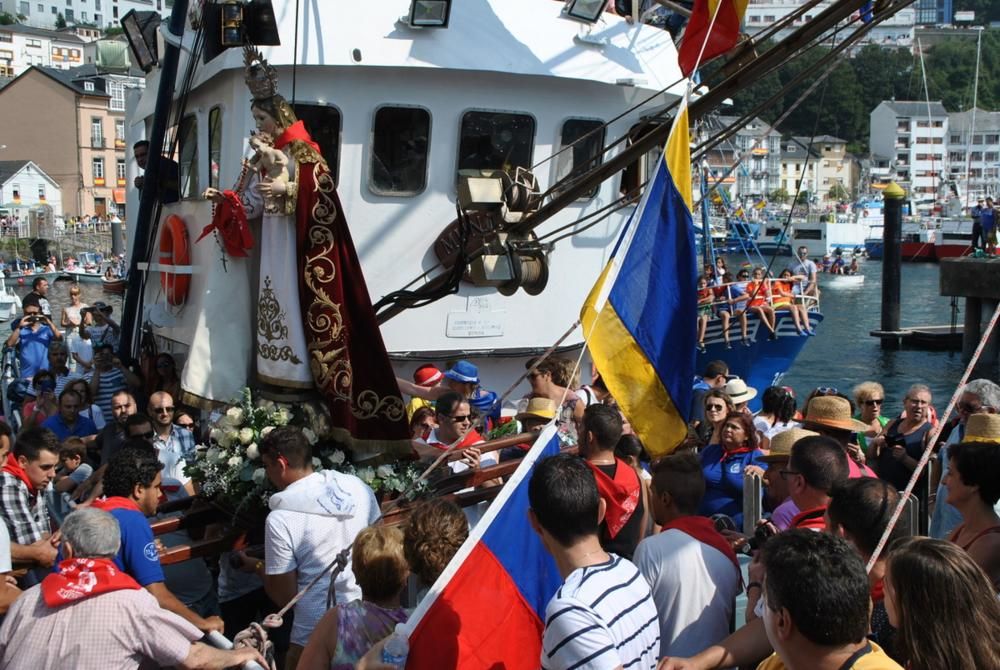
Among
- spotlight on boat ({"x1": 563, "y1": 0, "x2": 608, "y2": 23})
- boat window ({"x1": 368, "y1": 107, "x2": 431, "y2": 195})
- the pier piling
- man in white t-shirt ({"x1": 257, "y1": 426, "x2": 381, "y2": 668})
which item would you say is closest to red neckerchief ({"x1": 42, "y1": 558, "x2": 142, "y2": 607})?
man in white t-shirt ({"x1": 257, "y1": 426, "x2": 381, "y2": 668})

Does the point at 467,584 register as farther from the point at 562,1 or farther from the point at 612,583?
the point at 562,1

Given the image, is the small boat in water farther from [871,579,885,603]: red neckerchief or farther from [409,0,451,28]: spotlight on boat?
[871,579,885,603]: red neckerchief

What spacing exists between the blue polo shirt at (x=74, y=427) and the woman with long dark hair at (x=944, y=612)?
7.17 m

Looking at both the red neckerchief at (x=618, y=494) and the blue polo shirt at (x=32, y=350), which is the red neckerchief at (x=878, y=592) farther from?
the blue polo shirt at (x=32, y=350)

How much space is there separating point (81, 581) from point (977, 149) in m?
148

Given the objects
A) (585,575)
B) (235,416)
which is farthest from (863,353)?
(585,575)

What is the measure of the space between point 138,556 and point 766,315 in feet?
56.9

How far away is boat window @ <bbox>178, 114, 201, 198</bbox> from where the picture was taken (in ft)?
30.2

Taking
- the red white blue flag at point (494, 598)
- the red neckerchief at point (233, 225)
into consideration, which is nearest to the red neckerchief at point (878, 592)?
the red white blue flag at point (494, 598)

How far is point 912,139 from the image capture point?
140m

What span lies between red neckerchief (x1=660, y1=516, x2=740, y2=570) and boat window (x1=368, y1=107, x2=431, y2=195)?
4.85 meters

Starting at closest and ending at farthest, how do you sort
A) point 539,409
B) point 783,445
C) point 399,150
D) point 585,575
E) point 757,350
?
point 585,575
point 783,445
point 539,409
point 399,150
point 757,350

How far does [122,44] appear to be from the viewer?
569 inches

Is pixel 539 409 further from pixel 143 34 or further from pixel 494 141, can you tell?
pixel 143 34
